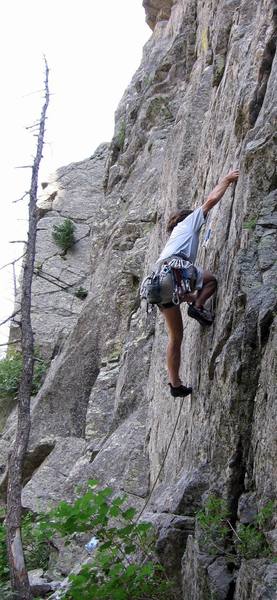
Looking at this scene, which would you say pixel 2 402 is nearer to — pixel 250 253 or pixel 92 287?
pixel 92 287

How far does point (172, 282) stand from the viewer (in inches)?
300

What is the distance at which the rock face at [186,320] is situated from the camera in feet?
19.7

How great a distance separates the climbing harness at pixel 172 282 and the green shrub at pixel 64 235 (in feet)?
64.6

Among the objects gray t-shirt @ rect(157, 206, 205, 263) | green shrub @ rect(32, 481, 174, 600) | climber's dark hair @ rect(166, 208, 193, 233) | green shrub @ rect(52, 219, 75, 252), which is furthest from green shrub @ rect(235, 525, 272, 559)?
green shrub @ rect(52, 219, 75, 252)

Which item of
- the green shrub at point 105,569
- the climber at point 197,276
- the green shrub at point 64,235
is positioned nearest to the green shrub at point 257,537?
the green shrub at point 105,569

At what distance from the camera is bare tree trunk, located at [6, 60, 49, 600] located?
9.48 meters

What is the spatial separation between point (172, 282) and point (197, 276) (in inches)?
11.7

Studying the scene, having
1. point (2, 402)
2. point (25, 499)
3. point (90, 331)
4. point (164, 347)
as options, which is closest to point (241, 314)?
point (164, 347)

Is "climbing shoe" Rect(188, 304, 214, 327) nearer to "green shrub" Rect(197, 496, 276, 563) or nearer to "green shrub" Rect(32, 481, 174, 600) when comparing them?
"green shrub" Rect(197, 496, 276, 563)

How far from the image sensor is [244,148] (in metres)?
7.64

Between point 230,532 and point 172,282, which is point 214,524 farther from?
point 172,282

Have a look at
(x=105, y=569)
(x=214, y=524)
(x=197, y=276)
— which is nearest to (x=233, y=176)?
(x=197, y=276)

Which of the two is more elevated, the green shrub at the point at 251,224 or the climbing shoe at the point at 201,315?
the green shrub at the point at 251,224

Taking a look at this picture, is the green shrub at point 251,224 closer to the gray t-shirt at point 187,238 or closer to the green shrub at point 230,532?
the gray t-shirt at point 187,238
